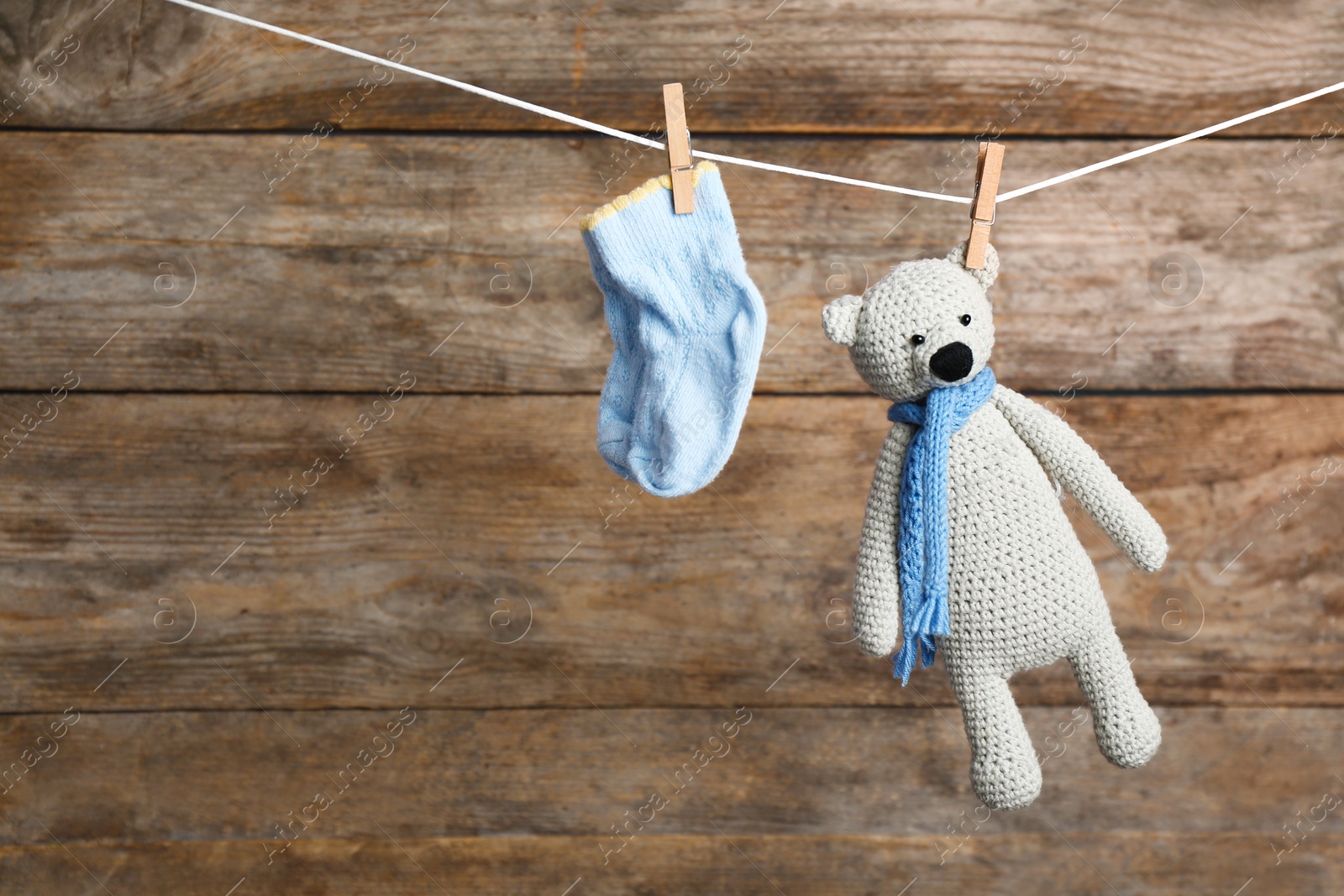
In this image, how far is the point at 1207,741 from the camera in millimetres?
1112

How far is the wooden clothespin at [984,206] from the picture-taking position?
66 centimetres

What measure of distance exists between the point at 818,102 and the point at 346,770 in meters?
0.86

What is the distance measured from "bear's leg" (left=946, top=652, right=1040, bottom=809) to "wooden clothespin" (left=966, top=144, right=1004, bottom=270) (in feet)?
0.84

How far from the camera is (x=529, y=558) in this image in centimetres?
109

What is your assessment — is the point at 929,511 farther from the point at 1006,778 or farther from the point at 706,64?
the point at 706,64

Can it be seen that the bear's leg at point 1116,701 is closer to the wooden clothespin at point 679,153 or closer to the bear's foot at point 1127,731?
the bear's foot at point 1127,731

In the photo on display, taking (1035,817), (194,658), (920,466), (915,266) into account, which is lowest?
(1035,817)

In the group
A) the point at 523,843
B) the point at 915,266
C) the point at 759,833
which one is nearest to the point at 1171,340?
the point at 915,266

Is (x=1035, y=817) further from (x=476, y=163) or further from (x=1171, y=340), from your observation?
(x=476, y=163)

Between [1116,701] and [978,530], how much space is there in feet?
0.50

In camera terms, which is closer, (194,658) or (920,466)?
(920,466)

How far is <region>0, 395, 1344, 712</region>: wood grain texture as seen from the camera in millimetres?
1077

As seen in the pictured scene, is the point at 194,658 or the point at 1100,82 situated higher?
the point at 1100,82

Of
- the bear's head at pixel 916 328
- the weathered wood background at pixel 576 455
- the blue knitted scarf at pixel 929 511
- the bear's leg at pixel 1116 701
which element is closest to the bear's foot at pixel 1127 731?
the bear's leg at pixel 1116 701
